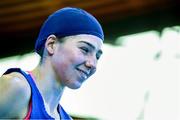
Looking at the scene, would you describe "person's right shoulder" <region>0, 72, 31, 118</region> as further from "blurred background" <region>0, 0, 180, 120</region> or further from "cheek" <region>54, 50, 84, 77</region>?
"blurred background" <region>0, 0, 180, 120</region>

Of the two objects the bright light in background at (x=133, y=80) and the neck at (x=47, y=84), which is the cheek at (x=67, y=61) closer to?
the neck at (x=47, y=84)

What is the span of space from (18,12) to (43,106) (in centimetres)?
323

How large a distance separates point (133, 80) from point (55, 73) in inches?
105

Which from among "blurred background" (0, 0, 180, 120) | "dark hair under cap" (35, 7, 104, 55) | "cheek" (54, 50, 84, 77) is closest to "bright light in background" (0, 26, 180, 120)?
"blurred background" (0, 0, 180, 120)

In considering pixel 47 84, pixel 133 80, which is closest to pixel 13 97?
pixel 47 84

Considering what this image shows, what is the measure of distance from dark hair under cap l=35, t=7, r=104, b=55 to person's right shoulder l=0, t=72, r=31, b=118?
22cm

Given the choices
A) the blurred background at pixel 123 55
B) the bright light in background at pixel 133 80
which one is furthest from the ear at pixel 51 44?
the bright light in background at pixel 133 80

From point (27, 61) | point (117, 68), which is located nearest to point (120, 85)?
point (117, 68)

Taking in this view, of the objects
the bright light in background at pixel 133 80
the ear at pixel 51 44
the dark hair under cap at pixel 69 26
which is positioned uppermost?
the dark hair under cap at pixel 69 26

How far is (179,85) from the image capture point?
421cm

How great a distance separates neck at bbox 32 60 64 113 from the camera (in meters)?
1.68

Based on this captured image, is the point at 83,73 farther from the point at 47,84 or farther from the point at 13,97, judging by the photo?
the point at 13,97

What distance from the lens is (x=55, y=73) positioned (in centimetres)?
168

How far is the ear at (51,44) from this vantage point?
5.61ft
